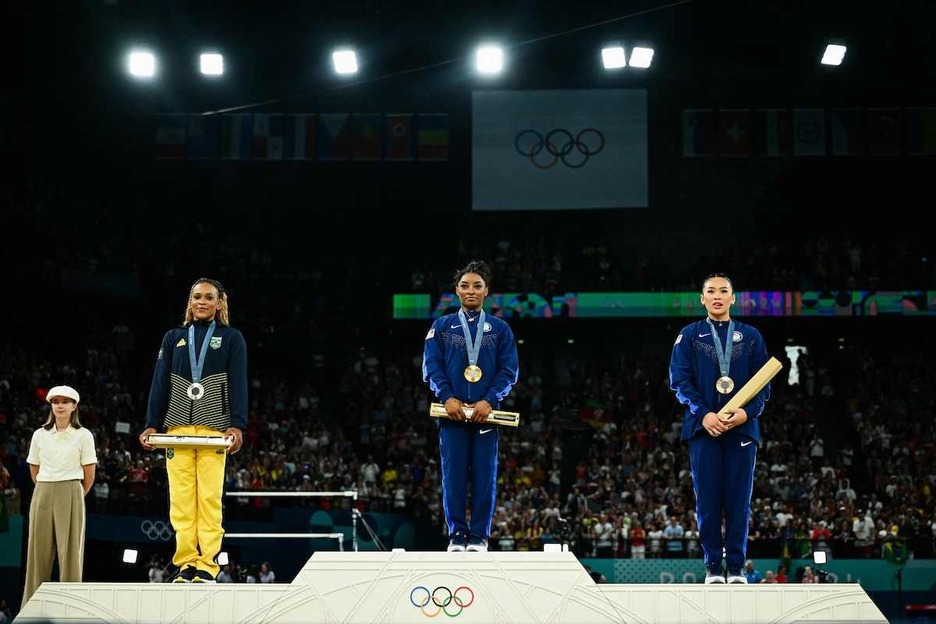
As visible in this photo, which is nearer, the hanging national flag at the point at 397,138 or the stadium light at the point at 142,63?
the stadium light at the point at 142,63

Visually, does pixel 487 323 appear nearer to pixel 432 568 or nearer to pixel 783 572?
pixel 432 568

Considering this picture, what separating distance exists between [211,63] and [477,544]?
543 inches

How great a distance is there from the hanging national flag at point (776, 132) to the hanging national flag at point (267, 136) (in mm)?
12424

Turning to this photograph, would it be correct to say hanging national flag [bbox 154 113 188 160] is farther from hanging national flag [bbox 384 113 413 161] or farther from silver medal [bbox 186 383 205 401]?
silver medal [bbox 186 383 205 401]

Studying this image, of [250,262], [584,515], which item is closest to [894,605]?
[584,515]

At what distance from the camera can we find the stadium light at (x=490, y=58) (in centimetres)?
1789

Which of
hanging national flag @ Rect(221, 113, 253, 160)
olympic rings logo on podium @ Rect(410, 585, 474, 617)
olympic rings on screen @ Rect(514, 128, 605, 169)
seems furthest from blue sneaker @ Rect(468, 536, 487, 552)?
hanging national flag @ Rect(221, 113, 253, 160)

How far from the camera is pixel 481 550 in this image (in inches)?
294

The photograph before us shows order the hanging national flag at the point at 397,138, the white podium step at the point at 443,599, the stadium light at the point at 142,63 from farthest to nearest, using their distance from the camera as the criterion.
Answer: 1. the hanging national flag at the point at 397,138
2. the stadium light at the point at 142,63
3. the white podium step at the point at 443,599

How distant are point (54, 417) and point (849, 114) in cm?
2419

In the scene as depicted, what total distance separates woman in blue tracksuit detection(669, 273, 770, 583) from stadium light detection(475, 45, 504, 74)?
10.6 m

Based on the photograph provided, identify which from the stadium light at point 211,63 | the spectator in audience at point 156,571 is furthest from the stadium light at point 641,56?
the spectator in audience at point 156,571

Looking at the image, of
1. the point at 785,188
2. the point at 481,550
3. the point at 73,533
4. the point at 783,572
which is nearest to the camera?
the point at 481,550

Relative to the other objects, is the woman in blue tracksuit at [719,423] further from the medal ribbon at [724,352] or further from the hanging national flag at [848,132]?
the hanging national flag at [848,132]
